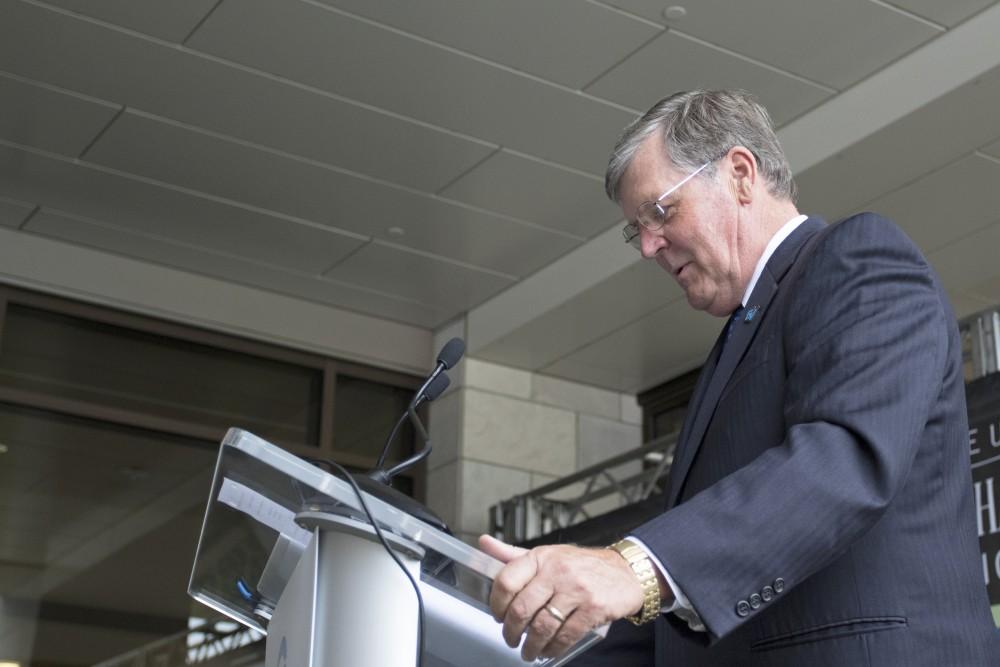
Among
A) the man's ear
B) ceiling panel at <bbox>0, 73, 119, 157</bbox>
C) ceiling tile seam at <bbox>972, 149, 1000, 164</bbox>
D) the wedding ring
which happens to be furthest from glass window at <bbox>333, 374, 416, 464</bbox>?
the wedding ring

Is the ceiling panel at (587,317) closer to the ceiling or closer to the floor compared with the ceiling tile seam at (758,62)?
closer to the floor

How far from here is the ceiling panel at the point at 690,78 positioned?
5.15m

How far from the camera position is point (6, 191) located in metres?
6.38

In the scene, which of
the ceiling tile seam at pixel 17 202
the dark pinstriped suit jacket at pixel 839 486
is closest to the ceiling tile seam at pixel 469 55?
the ceiling tile seam at pixel 17 202

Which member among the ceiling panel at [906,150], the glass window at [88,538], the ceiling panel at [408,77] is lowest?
the glass window at [88,538]

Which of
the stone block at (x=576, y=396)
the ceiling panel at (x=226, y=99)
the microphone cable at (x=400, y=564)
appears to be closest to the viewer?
the microphone cable at (x=400, y=564)

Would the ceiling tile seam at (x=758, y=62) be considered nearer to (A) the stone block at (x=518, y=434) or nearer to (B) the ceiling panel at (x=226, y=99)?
(B) the ceiling panel at (x=226, y=99)

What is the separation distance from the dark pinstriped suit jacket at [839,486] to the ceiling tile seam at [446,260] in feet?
17.1

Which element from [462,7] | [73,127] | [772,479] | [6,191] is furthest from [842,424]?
[6,191]

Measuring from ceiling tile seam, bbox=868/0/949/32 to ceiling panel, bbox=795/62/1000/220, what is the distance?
0.24 m

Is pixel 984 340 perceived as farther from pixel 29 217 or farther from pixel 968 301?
pixel 29 217

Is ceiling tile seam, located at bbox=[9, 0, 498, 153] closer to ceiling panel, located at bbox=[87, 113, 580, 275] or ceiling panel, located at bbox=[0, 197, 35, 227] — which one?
ceiling panel, located at bbox=[87, 113, 580, 275]

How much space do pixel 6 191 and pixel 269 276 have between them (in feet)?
4.50

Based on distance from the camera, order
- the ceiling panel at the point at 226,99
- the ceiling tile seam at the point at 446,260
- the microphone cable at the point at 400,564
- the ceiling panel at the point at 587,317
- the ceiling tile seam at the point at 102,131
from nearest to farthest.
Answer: the microphone cable at the point at 400,564 → the ceiling panel at the point at 226,99 → the ceiling tile seam at the point at 102,131 → the ceiling panel at the point at 587,317 → the ceiling tile seam at the point at 446,260
